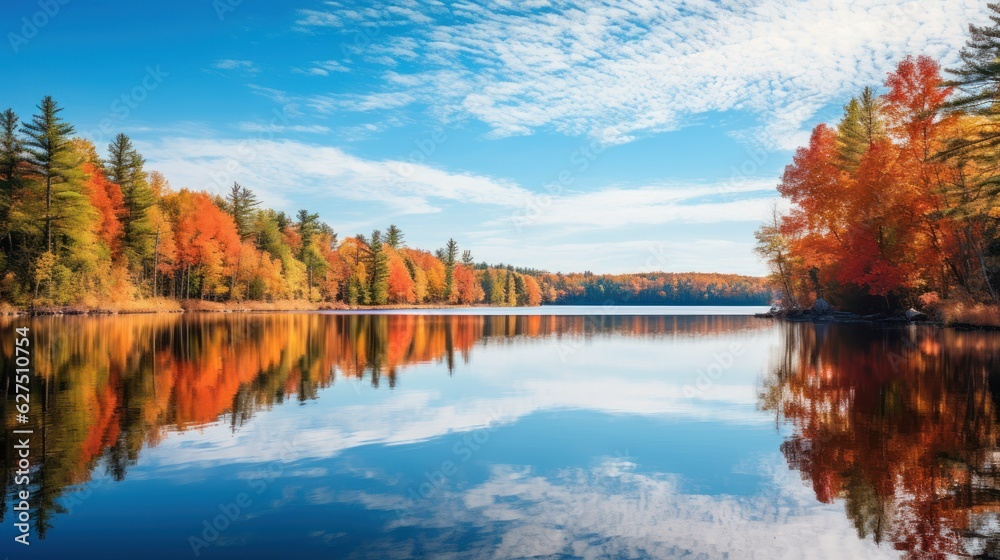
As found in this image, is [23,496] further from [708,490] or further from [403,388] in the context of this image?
[403,388]

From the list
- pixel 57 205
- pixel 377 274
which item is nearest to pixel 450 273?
pixel 377 274

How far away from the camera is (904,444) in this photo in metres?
9.63

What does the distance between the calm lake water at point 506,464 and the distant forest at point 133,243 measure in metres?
45.6

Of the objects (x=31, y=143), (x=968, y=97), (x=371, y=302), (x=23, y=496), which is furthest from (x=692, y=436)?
(x=371, y=302)

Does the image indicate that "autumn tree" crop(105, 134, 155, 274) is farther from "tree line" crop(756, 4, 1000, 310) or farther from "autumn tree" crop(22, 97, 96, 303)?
"tree line" crop(756, 4, 1000, 310)

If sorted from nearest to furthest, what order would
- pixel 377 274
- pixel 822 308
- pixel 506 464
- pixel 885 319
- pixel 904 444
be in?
pixel 506 464, pixel 904 444, pixel 885 319, pixel 822 308, pixel 377 274

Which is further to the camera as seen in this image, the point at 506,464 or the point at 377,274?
the point at 377,274

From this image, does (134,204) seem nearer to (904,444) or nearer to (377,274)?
(377,274)

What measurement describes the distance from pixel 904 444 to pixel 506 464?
6.27m

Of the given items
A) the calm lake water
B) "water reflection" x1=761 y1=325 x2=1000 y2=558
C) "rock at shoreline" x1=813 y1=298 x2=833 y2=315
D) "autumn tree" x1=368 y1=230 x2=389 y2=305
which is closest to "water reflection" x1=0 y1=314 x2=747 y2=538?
the calm lake water

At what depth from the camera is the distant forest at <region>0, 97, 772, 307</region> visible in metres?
53.9

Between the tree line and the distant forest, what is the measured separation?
63463mm

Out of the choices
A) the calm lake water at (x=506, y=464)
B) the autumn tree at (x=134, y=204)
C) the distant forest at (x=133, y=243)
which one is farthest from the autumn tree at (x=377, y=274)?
the calm lake water at (x=506, y=464)

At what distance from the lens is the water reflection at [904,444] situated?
6.31 meters
